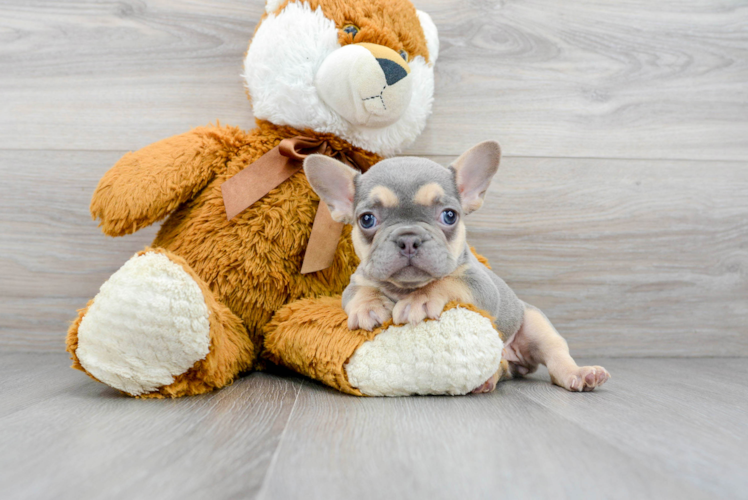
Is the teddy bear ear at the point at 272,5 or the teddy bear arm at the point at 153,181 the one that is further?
the teddy bear ear at the point at 272,5

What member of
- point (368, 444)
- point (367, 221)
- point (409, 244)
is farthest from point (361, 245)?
point (368, 444)

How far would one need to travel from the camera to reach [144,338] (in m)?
1.06

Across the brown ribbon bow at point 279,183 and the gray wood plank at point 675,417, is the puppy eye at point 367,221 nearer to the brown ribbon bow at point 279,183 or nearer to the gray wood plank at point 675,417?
the brown ribbon bow at point 279,183

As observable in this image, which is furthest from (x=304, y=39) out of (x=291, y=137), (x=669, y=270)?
(x=669, y=270)

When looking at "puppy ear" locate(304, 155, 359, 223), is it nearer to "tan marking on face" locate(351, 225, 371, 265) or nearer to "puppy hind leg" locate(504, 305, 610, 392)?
"tan marking on face" locate(351, 225, 371, 265)

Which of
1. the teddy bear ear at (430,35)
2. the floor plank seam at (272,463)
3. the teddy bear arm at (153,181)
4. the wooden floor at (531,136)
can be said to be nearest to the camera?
the floor plank seam at (272,463)

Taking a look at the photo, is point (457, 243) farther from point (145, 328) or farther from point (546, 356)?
point (145, 328)

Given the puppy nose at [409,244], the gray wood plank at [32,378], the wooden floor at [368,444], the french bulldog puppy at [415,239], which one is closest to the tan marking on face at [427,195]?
the french bulldog puppy at [415,239]

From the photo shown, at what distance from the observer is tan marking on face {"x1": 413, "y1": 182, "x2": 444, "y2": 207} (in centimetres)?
115

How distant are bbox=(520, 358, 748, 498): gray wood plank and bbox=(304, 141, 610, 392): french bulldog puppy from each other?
0.12m

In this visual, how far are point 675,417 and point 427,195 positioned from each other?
664mm

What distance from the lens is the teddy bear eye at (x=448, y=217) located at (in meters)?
1.18

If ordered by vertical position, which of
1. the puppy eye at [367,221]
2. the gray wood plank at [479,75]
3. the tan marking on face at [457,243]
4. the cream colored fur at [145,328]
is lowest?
the cream colored fur at [145,328]

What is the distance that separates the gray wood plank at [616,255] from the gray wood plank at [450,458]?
0.83 m
